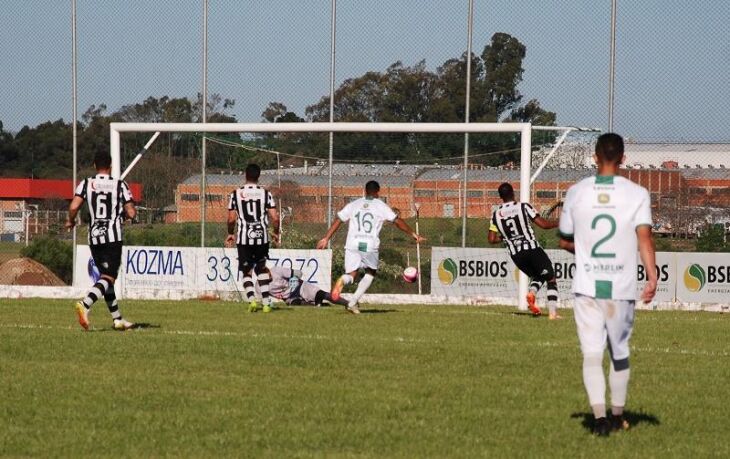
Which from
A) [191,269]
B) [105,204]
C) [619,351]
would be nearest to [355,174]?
[191,269]

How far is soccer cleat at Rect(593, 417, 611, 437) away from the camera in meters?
8.93

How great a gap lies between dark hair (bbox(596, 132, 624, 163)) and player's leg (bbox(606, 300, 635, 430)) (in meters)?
0.98

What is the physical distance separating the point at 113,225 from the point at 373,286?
44.1ft

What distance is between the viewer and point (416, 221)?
27.8 m

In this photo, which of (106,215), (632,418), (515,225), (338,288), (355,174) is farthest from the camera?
(355,174)

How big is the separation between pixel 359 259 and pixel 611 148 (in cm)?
1236

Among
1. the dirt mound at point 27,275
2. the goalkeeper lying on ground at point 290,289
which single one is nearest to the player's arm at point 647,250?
the goalkeeper lying on ground at point 290,289

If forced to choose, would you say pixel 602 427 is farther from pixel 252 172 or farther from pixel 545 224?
pixel 252 172

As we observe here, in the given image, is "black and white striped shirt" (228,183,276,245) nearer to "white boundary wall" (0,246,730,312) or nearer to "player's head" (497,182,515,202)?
"player's head" (497,182,515,202)

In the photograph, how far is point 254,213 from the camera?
2138cm

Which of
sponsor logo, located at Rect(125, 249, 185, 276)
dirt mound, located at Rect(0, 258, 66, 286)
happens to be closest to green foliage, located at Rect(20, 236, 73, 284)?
dirt mound, located at Rect(0, 258, 66, 286)

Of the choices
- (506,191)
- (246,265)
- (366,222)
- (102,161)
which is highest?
(102,161)

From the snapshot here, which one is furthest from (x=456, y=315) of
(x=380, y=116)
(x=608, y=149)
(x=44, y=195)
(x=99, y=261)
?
(x=44, y=195)

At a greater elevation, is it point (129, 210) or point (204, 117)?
point (204, 117)
